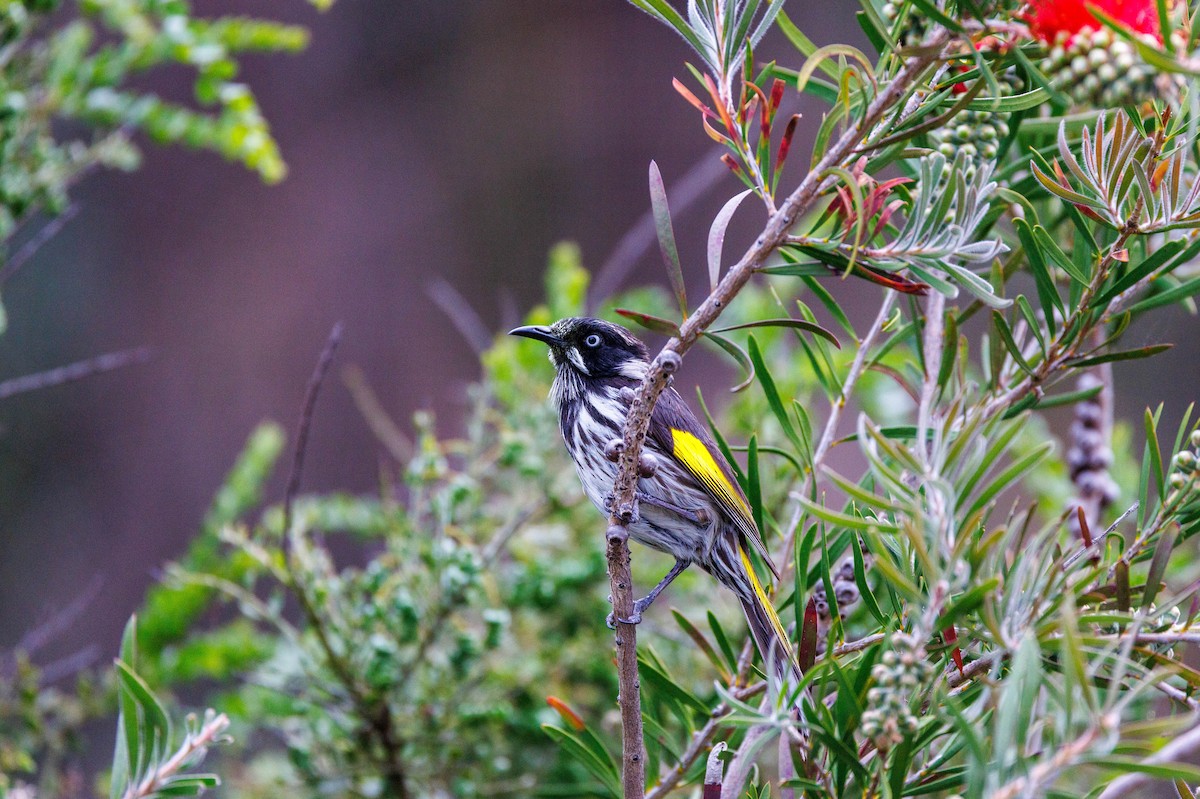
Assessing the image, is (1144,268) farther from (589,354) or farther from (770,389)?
(589,354)

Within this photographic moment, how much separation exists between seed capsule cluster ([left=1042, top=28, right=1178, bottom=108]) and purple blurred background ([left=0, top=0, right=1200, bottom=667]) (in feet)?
12.2

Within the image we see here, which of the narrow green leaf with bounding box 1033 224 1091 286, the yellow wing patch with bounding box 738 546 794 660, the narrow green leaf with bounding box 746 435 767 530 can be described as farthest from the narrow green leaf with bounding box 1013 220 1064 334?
the yellow wing patch with bounding box 738 546 794 660

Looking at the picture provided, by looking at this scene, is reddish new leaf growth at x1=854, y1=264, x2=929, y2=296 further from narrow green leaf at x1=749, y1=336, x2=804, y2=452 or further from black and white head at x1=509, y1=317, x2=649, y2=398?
black and white head at x1=509, y1=317, x2=649, y2=398

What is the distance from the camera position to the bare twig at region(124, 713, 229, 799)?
116cm

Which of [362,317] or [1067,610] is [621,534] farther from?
[362,317]

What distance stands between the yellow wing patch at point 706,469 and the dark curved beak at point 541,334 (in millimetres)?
301

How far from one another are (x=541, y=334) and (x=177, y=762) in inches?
41.7

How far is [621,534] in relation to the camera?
4.13 ft

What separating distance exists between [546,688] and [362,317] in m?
3.63

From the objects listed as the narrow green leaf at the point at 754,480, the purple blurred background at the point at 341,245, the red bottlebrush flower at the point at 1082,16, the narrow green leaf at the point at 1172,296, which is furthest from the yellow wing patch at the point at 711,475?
the purple blurred background at the point at 341,245

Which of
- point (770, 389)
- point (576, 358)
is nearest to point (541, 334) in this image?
point (576, 358)

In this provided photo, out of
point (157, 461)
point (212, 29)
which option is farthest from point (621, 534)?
point (157, 461)

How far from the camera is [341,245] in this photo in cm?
543

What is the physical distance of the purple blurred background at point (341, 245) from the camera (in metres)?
4.64
